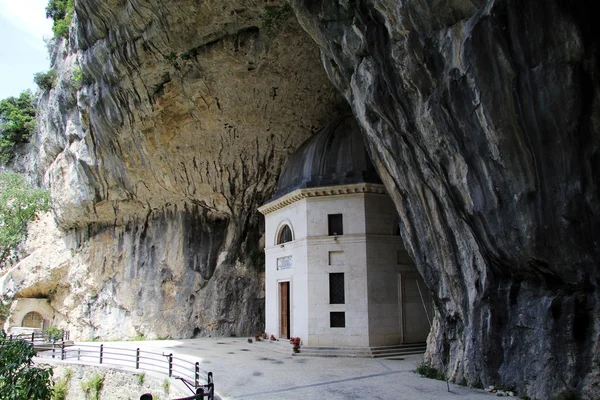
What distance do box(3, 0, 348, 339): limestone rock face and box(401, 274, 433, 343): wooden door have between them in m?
9.30

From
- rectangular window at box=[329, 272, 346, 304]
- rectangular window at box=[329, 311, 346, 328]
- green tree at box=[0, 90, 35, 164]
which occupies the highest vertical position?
green tree at box=[0, 90, 35, 164]

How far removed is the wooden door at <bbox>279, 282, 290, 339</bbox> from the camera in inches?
773

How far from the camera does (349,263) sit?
57.3ft

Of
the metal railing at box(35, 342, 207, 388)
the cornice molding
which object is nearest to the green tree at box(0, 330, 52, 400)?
the metal railing at box(35, 342, 207, 388)

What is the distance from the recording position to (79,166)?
2533 cm

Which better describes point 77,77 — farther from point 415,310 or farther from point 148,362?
point 415,310

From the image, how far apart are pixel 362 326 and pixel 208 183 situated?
12157mm

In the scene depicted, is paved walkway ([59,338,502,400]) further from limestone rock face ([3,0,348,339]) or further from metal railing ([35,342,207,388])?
limestone rock face ([3,0,348,339])

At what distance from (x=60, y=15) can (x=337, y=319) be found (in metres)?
30.3

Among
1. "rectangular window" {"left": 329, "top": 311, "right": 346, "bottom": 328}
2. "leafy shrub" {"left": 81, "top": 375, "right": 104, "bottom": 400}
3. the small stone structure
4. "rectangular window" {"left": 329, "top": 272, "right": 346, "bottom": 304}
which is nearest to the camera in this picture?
"leafy shrub" {"left": 81, "top": 375, "right": 104, "bottom": 400}

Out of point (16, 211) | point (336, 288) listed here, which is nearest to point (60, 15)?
point (16, 211)

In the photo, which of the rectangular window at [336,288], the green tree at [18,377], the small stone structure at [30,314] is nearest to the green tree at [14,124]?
the small stone structure at [30,314]

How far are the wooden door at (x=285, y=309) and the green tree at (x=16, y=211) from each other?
2119 centimetres

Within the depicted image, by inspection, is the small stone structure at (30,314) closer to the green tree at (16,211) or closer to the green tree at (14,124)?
the green tree at (16,211)
